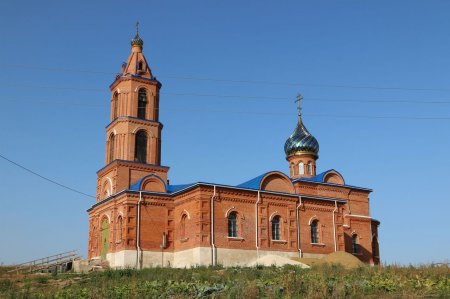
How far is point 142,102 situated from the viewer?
3102 centimetres

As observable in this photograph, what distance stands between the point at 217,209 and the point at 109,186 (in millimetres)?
6857

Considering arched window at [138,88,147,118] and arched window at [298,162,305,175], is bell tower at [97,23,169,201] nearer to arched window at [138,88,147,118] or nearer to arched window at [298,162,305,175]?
arched window at [138,88,147,118]

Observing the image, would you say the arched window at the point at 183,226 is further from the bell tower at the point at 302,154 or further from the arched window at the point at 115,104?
the bell tower at the point at 302,154

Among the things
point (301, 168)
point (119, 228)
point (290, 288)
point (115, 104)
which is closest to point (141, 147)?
point (115, 104)

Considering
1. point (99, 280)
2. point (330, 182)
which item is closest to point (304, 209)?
point (330, 182)

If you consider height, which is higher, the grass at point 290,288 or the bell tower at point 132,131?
the bell tower at point 132,131

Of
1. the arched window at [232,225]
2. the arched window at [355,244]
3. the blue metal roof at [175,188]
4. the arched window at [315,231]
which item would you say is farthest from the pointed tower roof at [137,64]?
the arched window at [355,244]

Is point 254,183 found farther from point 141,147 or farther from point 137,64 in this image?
point 137,64

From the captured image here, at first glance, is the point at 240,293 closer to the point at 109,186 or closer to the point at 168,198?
the point at 168,198

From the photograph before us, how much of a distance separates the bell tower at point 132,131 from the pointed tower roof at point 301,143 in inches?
402

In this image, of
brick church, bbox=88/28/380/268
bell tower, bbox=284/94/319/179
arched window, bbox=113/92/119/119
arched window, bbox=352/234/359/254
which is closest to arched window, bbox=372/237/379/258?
brick church, bbox=88/28/380/268

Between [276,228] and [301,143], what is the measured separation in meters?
9.30

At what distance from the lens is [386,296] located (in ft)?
38.5

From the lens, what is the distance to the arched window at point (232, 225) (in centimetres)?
2733
